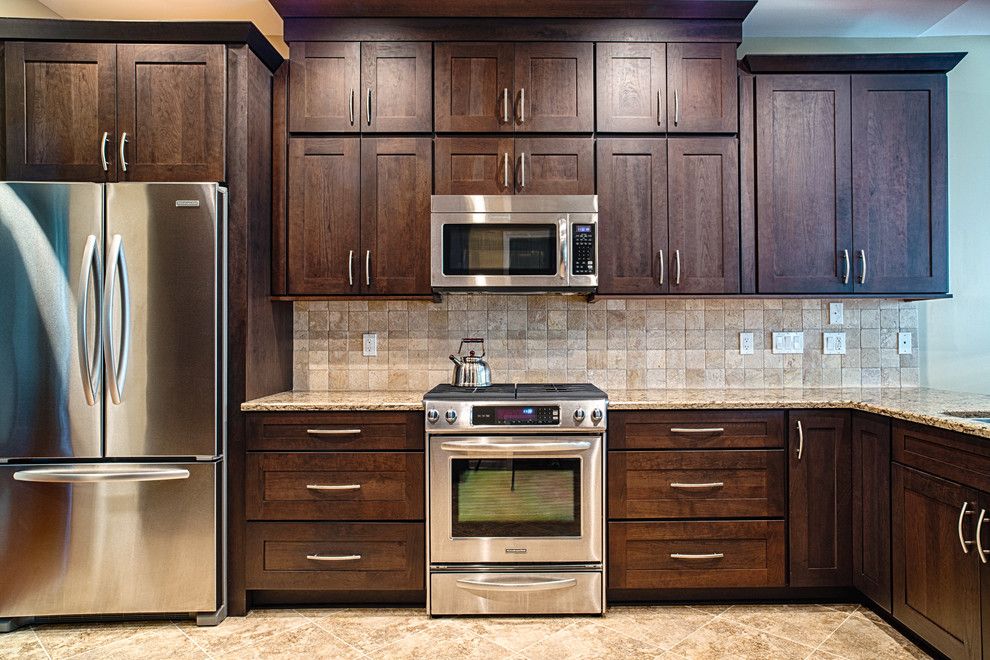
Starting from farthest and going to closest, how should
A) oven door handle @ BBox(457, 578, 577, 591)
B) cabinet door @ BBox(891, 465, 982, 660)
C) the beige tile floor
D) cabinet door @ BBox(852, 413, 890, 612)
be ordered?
oven door handle @ BBox(457, 578, 577, 591) → cabinet door @ BBox(852, 413, 890, 612) → the beige tile floor → cabinet door @ BBox(891, 465, 982, 660)

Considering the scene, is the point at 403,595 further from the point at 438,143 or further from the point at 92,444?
the point at 438,143

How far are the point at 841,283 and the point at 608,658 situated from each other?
195cm

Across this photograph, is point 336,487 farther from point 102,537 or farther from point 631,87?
point 631,87

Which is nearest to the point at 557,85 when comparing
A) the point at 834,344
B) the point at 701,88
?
the point at 701,88

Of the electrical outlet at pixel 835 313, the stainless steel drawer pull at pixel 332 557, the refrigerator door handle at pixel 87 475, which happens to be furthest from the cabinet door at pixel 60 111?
the electrical outlet at pixel 835 313

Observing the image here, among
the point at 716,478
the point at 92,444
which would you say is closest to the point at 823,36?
the point at 716,478

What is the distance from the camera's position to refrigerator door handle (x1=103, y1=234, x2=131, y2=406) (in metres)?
2.26

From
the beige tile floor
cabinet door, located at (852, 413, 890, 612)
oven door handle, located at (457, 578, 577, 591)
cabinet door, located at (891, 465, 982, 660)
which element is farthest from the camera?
oven door handle, located at (457, 578, 577, 591)

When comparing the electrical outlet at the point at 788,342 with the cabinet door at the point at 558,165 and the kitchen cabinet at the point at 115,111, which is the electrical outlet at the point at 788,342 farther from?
the kitchen cabinet at the point at 115,111

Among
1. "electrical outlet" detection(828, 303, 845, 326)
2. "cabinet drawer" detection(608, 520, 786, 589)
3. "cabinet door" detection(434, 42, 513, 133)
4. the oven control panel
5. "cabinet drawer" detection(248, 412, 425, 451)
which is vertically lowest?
"cabinet drawer" detection(608, 520, 786, 589)

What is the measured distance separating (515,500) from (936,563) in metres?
1.47

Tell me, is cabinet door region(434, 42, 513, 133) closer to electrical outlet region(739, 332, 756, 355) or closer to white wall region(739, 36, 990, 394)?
electrical outlet region(739, 332, 756, 355)

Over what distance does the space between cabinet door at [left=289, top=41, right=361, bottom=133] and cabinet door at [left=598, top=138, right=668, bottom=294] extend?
117 centimetres

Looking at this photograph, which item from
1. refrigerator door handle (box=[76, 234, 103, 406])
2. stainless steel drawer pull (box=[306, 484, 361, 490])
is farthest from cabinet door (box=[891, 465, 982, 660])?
refrigerator door handle (box=[76, 234, 103, 406])
